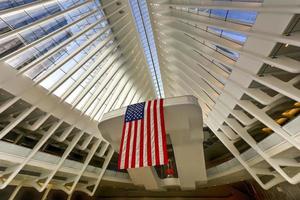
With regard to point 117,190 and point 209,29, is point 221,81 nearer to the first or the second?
point 209,29

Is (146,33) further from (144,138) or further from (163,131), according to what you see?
(144,138)

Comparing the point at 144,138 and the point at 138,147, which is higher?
the point at 144,138

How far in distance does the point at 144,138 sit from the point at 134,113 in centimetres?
117

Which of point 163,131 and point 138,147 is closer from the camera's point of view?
point 138,147

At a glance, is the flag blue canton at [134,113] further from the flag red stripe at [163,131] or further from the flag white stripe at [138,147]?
the flag red stripe at [163,131]

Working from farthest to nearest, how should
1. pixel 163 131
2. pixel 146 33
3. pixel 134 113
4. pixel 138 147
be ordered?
pixel 146 33
pixel 134 113
pixel 163 131
pixel 138 147

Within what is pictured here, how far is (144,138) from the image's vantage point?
5.63 meters

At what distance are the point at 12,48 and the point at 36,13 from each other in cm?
170

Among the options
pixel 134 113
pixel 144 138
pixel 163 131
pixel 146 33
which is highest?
pixel 146 33

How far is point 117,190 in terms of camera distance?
17.0 m

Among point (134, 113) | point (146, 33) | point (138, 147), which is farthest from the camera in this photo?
point (146, 33)

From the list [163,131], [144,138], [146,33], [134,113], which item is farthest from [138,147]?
[146,33]

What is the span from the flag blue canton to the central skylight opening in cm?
737

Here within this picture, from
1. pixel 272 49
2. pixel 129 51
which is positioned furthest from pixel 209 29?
pixel 129 51
